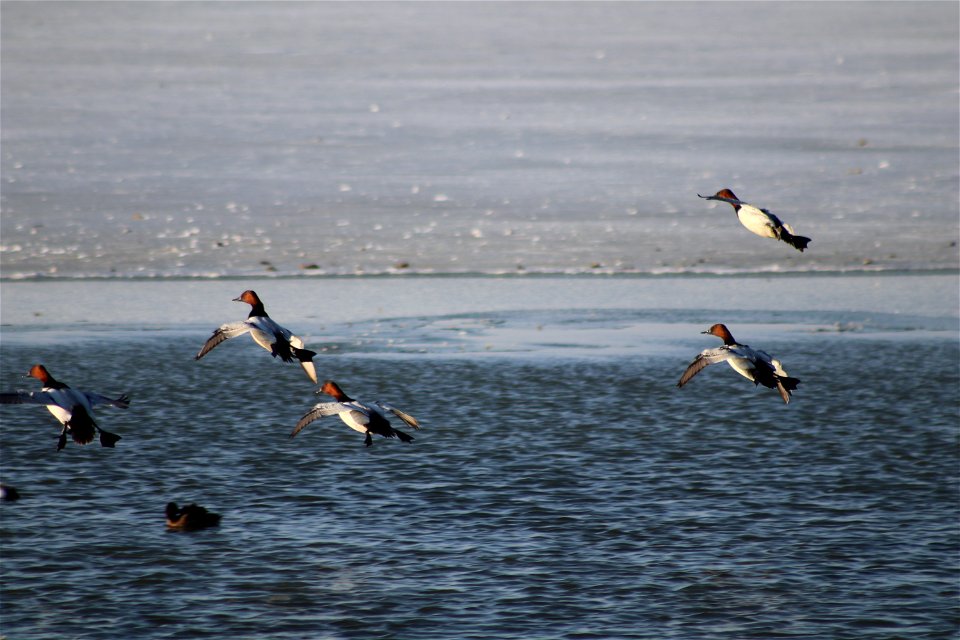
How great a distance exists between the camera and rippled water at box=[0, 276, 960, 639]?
21.2 ft

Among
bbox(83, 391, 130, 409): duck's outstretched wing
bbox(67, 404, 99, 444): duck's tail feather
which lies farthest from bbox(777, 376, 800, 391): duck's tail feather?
bbox(67, 404, 99, 444): duck's tail feather

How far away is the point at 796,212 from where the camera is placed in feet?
60.4

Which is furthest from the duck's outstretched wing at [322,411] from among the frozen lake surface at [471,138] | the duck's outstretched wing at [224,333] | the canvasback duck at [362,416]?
the frozen lake surface at [471,138]

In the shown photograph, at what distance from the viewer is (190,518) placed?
24.4 feet

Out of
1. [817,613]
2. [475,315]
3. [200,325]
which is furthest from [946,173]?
[817,613]

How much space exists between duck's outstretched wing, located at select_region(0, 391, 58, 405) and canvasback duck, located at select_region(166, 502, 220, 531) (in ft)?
7.09

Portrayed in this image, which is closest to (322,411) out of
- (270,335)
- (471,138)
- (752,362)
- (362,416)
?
(362,416)

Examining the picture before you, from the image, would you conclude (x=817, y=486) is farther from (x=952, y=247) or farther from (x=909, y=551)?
(x=952, y=247)

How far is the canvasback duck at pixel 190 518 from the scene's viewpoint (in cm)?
745

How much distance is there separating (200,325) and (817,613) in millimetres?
8096

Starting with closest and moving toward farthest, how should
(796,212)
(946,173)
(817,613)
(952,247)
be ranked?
(817,613), (952,247), (796,212), (946,173)

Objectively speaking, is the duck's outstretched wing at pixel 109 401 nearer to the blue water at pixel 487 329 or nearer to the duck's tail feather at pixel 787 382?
the blue water at pixel 487 329

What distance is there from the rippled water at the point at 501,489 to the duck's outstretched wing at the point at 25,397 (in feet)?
4.25

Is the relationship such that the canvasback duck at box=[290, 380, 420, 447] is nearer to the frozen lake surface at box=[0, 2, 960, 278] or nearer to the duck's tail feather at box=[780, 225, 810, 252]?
the duck's tail feather at box=[780, 225, 810, 252]
